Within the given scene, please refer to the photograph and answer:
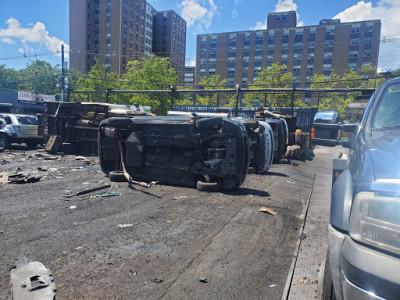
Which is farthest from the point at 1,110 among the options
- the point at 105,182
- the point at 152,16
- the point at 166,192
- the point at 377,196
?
the point at 152,16

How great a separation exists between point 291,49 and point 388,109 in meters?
87.5

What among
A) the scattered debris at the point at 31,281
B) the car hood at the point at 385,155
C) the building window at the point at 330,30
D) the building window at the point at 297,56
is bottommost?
the scattered debris at the point at 31,281

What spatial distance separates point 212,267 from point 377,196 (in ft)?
6.63

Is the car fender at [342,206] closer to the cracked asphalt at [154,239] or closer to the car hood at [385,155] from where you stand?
the car hood at [385,155]

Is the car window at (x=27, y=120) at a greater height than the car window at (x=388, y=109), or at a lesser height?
lesser

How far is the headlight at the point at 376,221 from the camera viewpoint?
1.58m

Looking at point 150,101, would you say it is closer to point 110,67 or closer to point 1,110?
point 1,110

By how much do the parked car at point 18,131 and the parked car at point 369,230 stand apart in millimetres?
16896

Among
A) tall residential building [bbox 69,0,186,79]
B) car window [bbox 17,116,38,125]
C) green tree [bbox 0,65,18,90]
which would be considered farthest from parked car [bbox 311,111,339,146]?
tall residential building [bbox 69,0,186,79]

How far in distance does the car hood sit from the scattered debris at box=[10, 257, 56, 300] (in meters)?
2.71

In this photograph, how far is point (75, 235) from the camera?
3.90 meters

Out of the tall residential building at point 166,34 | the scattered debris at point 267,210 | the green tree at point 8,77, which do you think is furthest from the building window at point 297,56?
the scattered debris at point 267,210

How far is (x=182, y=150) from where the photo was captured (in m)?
6.82

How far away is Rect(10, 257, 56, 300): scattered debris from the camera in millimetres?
2530
